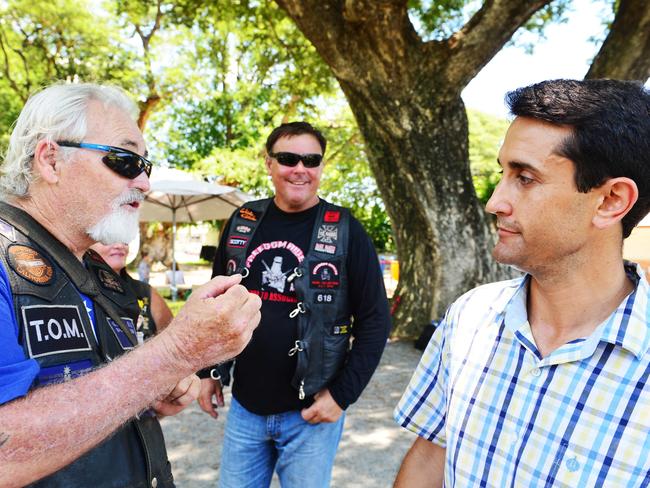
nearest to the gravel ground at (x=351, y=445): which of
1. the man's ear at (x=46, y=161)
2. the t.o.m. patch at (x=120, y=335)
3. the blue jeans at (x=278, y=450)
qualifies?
the blue jeans at (x=278, y=450)

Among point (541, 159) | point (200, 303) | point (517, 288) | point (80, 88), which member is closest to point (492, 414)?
point (517, 288)

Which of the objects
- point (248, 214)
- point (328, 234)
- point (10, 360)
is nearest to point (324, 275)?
point (328, 234)

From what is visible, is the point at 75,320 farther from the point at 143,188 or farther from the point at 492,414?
the point at 492,414

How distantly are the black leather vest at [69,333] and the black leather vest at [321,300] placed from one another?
0.96 metres

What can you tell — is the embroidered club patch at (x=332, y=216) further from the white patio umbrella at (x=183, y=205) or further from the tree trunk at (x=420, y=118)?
the white patio umbrella at (x=183, y=205)

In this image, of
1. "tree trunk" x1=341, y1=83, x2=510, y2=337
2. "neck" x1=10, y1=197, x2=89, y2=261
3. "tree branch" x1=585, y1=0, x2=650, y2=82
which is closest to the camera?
"neck" x1=10, y1=197, x2=89, y2=261

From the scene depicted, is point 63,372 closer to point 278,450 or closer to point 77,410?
point 77,410

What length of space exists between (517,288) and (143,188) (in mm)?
1370

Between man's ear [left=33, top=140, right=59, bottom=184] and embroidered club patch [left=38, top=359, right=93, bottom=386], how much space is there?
2.04 ft

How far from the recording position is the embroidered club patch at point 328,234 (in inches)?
105

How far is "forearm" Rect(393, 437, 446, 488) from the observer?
1.70m

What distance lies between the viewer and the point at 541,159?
56.8 inches

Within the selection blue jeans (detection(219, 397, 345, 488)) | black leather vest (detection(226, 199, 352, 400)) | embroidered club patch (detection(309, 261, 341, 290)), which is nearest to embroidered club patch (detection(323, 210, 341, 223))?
black leather vest (detection(226, 199, 352, 400))

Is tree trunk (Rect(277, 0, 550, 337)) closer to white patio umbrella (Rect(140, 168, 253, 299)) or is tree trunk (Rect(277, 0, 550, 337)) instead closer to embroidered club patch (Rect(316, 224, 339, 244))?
embroidered club patch (Rect(316, 224, 339, 244))
